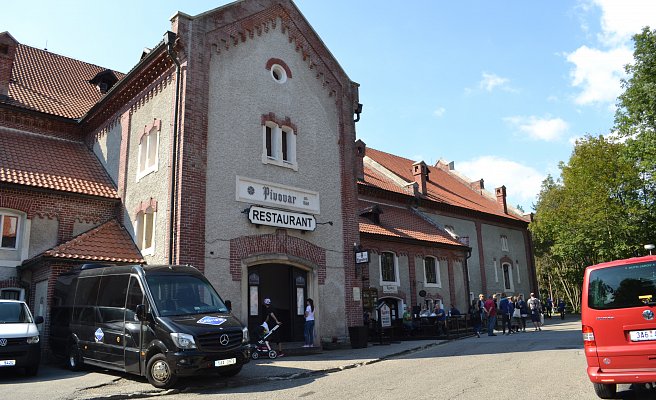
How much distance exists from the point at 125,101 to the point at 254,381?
12735mm

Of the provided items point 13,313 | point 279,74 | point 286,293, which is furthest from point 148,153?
point 13,313

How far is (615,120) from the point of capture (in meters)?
32.5

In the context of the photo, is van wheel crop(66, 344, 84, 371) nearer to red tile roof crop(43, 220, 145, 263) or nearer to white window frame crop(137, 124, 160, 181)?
red tile roof crop(43, 220, 145, 263)

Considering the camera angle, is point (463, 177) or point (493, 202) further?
point (463, 177)

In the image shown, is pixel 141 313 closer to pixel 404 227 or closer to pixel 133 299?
pixel 133 299

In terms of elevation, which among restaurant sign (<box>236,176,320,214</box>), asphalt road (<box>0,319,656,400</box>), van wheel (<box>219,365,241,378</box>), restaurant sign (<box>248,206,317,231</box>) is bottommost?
asphalt road (<box>0,319,656,400</box>)

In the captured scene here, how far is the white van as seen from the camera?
1098cm

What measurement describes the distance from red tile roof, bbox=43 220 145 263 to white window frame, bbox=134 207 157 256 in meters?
0.20

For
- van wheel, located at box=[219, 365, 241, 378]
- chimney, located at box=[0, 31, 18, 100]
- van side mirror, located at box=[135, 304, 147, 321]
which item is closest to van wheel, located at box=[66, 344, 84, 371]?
van side mirror, located at box=[135, 304, 147, 321]

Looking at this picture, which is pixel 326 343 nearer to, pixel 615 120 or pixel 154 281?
pixel 154 281

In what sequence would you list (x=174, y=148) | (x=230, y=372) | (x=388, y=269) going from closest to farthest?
(x=230, y=372) → (x=174, y=148) → (x=388, y=269)

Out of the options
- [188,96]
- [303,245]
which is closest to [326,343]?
[303,245]

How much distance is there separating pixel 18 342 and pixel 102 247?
17.9 feet

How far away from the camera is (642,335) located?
285 inches
